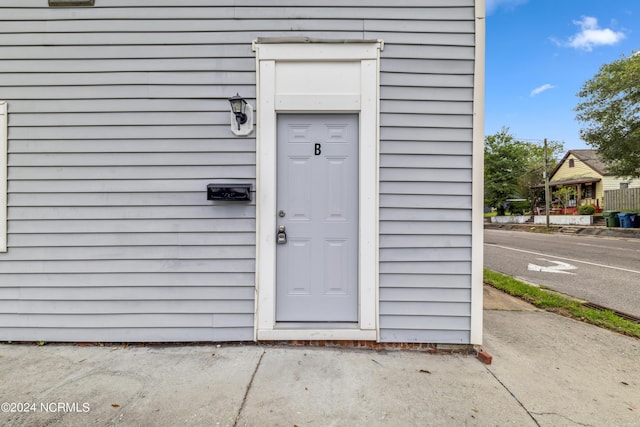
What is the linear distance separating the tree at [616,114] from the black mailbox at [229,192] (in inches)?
649

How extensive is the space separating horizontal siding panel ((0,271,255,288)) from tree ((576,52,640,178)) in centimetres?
1694

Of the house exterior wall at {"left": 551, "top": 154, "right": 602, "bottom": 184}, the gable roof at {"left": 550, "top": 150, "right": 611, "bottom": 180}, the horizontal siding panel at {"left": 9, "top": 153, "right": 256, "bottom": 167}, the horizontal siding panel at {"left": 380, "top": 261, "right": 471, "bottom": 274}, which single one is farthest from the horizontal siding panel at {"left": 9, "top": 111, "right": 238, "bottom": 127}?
the house exterior wall at {"left": 551, "top": 154, "right": 602, "bottom": 184}

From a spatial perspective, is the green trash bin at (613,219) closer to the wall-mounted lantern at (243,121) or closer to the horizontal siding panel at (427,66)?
the horizontal siding panel at (427,66)

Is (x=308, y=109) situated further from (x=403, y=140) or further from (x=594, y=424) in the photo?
(x=594, y=424)

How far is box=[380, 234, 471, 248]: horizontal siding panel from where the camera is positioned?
254cm

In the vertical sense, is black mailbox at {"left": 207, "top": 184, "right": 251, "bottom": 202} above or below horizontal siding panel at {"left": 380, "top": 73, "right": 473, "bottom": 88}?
below

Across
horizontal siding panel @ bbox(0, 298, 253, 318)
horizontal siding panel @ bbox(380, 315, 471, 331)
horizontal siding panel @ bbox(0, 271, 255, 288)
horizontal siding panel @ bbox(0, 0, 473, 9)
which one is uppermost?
horizontal siding panel @ bbox(0, 0, 473, 9)

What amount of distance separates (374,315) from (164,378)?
1.66m

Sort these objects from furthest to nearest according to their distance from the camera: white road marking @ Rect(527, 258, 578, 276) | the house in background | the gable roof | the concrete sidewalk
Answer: the gable roof < the house in background < white road marking @ Rect(527, 258, 578, 276) < the concrete sidewalk

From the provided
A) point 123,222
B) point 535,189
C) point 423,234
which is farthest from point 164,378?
point 535,189

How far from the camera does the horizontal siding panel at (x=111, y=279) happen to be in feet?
8.40

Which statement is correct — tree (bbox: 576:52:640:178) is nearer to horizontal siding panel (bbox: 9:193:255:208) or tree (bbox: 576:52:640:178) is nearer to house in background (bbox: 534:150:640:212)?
house in background (bbox: 534:150:640:212)

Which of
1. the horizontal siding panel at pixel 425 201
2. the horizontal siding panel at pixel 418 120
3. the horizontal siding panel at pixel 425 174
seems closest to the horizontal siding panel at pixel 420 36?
the horizontal siding panel at pixel 418 120

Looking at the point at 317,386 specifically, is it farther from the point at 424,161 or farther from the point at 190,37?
the point at 190,37
